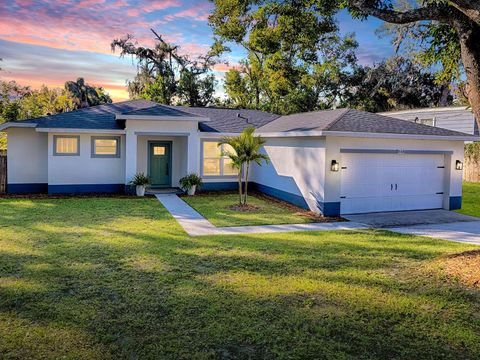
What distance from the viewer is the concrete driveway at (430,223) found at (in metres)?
10.0

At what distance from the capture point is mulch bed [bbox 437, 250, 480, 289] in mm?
6359

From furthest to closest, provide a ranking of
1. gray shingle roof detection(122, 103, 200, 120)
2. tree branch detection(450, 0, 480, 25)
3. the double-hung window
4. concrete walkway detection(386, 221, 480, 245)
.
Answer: the double-hung window
gray shingle roof detection(122, 103, 200, 120)
concrete walkway detection(386, 221, 480, 245)
tree branch detection(450, 0, 480, 25)

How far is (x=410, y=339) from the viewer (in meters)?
4.47

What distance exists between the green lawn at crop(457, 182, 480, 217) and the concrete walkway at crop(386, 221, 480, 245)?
85.6 inches

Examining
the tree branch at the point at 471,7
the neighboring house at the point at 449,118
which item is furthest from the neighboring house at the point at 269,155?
the neighboring house at the point at 449,118

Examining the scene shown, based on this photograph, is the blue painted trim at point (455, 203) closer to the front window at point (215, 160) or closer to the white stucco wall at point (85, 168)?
the front window at point (215, 160)

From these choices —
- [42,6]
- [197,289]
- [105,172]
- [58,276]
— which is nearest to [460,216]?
[197,289]

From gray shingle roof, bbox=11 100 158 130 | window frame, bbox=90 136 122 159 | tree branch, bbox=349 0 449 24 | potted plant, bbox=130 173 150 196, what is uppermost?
tree branch, bbox=349 0 449 24

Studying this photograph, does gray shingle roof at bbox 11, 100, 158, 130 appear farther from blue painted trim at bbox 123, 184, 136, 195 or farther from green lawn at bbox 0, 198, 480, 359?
green lawn at bbox 0, 198, 480, 359

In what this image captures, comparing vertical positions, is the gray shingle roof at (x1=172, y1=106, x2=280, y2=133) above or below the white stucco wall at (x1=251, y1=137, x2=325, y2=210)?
above

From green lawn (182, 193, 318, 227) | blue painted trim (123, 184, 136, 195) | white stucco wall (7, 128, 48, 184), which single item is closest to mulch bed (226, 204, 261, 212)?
green lawn (182, 193, 318, 227)

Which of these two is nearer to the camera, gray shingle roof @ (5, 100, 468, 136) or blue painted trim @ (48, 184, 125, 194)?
gray shingle roof @ (5, 100, 468, 136)

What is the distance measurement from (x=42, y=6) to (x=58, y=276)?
12.0 metres

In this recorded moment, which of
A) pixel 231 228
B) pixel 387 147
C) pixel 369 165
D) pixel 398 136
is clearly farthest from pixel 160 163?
pixel 398 136
